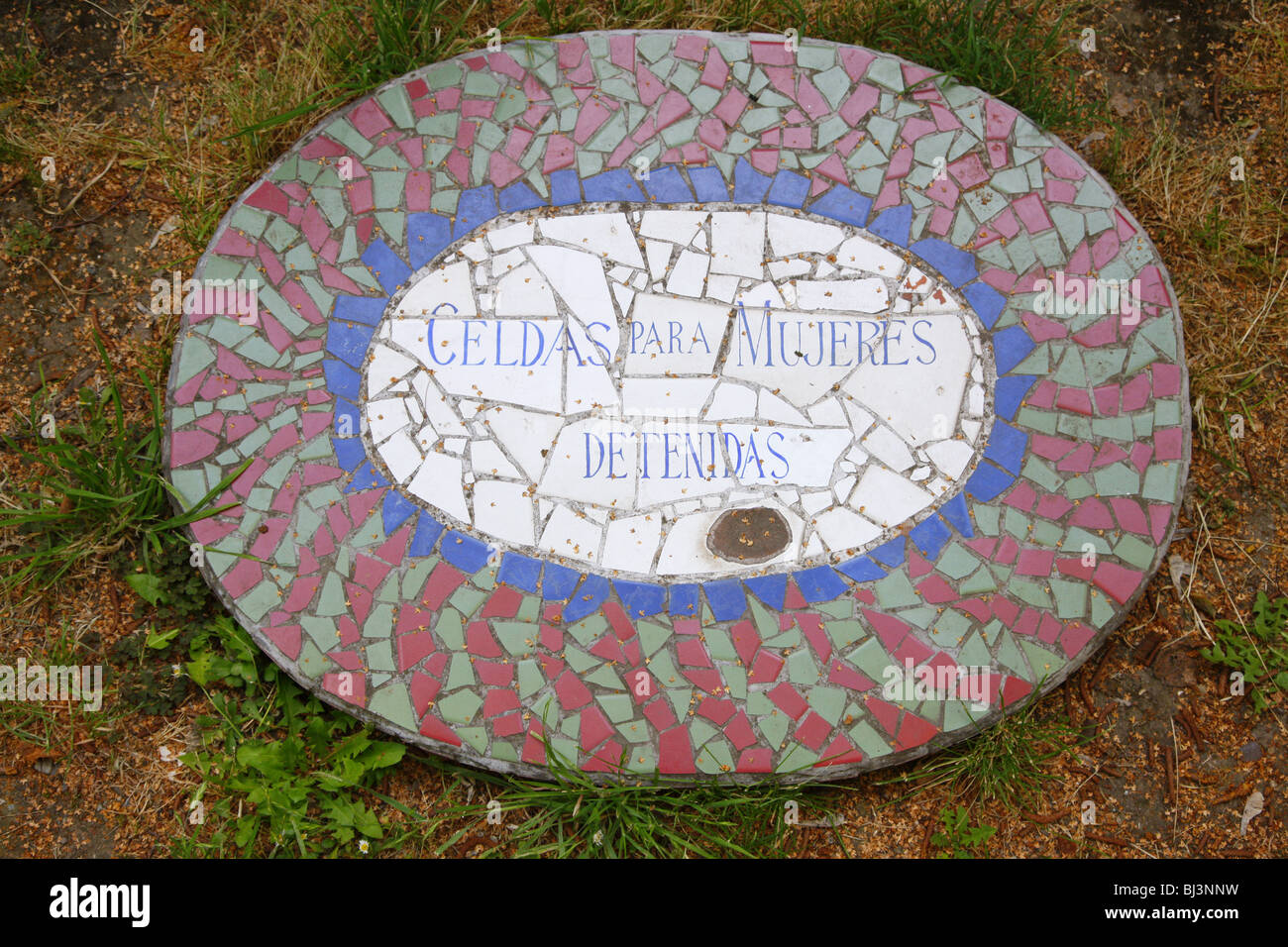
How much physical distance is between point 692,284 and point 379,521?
1.38 metres

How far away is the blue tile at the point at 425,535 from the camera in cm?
339

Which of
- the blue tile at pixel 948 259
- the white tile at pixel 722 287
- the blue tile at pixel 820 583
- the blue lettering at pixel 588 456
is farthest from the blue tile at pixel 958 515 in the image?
the blue lettering at pixel 588 456

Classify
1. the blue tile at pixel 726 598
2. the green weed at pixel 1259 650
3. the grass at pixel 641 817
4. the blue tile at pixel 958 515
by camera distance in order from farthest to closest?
the green weed at pixel 1259 650
the blue tile at pixel 958 515
the blue tile at pixel 726 598
the grass at pixel 641 817

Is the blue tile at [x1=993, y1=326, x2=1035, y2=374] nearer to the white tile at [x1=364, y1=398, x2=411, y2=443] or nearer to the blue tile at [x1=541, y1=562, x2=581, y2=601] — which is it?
the blue tile at [x1=541, y1=562, x2=581, y2=601]

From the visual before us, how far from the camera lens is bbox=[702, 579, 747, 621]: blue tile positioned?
10.9 feet

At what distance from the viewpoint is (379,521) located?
11.2ft

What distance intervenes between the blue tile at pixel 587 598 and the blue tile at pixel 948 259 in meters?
1.66

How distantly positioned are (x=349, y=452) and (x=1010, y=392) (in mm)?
2310

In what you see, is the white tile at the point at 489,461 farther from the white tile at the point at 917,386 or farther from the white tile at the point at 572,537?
the white tile at the point at 917,386

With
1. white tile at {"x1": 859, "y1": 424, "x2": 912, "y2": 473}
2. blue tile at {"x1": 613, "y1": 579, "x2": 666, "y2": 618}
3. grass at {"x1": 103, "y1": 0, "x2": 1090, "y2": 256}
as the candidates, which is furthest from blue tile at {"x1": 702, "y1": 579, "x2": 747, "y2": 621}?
grass at {"x1": 103, "y1": 0, "x2": 1090, "y2": 256}

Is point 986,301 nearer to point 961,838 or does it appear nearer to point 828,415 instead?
point 828,415

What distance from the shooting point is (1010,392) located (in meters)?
3.56

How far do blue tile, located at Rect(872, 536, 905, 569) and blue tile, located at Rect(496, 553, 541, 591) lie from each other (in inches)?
44.6

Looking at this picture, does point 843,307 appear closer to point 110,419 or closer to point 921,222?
point 921,222
